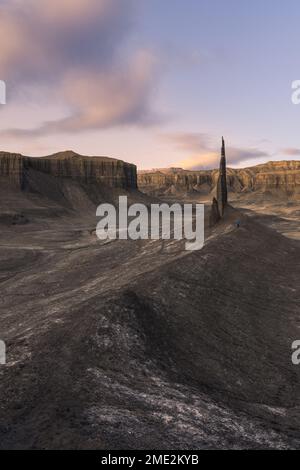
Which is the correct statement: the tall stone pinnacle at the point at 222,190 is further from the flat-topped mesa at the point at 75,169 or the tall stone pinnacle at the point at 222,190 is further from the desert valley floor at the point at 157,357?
the flat-topped mesa at the point at 75,169

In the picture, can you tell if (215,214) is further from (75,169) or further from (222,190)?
(75,169)

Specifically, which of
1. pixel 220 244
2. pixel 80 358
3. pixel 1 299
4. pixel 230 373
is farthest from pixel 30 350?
pixel 220 244

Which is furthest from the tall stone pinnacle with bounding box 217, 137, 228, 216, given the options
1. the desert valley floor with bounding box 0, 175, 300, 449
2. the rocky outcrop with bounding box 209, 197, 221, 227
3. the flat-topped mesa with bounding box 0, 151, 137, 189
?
the flat-topped mesa with bounding box 0, 151, 137, 189

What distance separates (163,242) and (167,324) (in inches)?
908

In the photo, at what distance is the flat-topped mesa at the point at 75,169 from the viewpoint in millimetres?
98375

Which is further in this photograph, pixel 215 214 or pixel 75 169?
pixel 75 169

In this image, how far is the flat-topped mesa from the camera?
323ft

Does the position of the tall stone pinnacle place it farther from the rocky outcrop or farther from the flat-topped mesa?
the flat-topped mesa

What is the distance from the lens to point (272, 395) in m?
14.4

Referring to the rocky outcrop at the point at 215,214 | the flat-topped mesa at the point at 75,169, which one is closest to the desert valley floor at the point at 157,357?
the rocky outcrop at the point at 215,214

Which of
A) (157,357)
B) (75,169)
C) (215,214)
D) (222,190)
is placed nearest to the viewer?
(157,357)

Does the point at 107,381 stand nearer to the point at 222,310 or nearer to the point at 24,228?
the point at 222,310

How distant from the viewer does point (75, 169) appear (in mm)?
117812

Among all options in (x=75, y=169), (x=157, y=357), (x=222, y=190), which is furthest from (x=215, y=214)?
(x=75, y=169)
